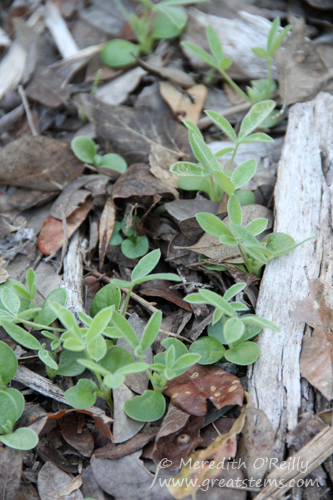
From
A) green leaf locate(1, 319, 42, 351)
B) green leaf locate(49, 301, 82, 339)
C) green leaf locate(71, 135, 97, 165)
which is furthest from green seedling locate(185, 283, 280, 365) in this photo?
green leaf locate(71, 135, 97, 165)

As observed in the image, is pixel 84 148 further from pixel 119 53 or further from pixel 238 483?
pixel 238 483

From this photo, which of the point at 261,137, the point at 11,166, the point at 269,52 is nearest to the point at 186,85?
the point at 269,52

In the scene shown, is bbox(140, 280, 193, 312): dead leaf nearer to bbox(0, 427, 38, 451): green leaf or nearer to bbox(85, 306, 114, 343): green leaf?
bbox(85, 306, 114, 343): green leaf

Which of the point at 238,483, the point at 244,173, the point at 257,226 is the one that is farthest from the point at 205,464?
the point at 244,173

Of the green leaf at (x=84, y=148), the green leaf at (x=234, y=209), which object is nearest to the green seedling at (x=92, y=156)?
the green leaf at (x=84, y=148)

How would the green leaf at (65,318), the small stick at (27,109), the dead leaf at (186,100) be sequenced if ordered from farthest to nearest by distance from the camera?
the small stick at (27,109) → the dead leaf at (186,100) → the green leaf at (65,318)

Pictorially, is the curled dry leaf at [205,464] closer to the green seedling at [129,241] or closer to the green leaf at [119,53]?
the green seedling at [129,241]
